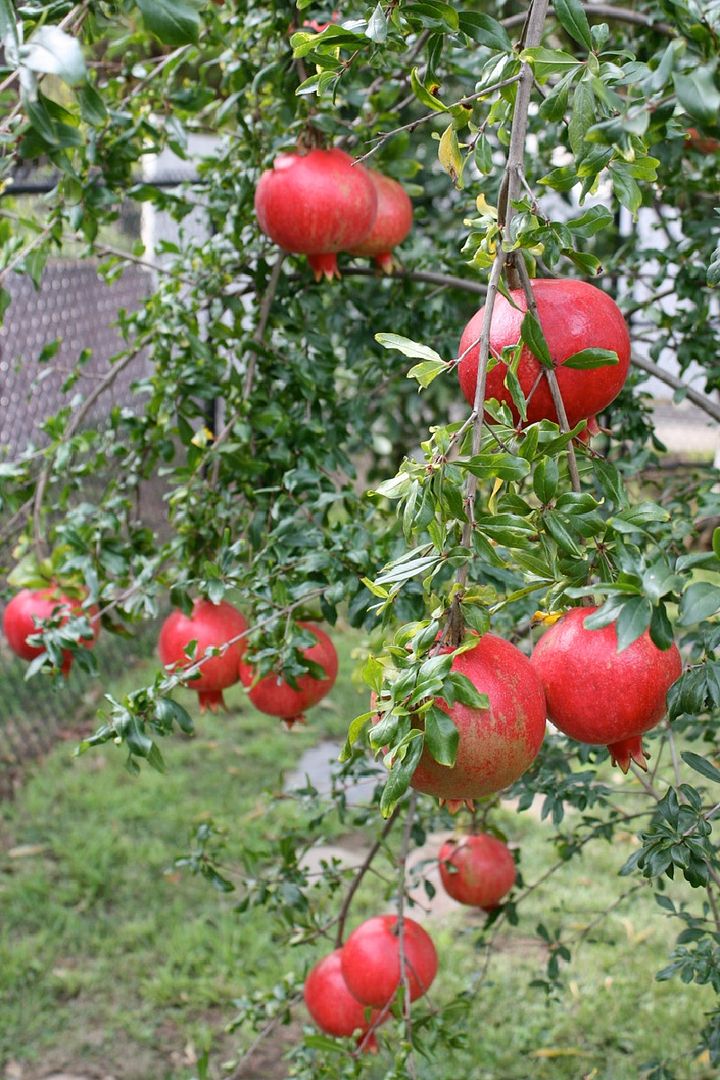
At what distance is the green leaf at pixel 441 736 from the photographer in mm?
765

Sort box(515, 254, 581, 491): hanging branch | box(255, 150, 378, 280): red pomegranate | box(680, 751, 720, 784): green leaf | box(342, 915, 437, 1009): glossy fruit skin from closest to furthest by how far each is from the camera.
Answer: box(515, 254, 581, 491): hanging branch < box(680, 751, 720, 784): green leaf < box(255, 150, 378, 280): red pomegranate < box(342, 915, 437, 1009): glossy fruit skin

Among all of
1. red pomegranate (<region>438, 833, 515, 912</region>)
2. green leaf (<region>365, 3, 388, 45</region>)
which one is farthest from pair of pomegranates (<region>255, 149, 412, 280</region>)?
red pomegranate (<region>438, 833, 515, 912</region>)

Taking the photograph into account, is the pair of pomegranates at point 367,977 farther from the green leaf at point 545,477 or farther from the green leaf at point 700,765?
the green leaf at point 545,477

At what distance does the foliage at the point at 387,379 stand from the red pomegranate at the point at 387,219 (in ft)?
0.16

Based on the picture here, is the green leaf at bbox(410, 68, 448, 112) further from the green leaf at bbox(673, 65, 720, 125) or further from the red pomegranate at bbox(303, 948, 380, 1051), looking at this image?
the red pomegranate at bbox(303, 948, 380, 1051)

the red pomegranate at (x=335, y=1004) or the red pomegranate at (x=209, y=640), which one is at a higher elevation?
the red pomegranate at (x=209, y=640)

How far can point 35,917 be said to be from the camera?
3158 mm

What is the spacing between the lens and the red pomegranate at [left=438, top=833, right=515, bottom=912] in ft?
6.50

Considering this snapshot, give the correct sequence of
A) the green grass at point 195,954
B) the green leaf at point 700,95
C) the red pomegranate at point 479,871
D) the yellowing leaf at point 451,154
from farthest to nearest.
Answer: the green grass at point 195,954 < the red pomegranate at point 479,871 < the yellowing leaf at point 451,154 < the green leaf at point 700,95

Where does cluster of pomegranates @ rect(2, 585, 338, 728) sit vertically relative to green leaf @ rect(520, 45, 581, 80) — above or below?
below

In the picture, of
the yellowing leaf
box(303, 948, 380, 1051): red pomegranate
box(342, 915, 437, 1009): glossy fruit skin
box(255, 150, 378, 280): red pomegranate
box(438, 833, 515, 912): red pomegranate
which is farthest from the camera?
box(438, 833, 515, 912): red pomegranate

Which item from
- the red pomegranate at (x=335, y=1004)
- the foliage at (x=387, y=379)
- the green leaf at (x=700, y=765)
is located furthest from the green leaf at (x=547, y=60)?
the red pomegranate at (x=335, y=1004)

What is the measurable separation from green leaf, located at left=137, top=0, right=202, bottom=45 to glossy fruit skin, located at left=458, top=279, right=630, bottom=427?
33 centimetres

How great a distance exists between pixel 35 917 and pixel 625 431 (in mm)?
2242
